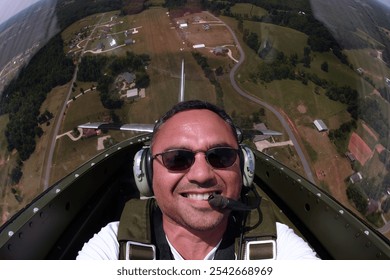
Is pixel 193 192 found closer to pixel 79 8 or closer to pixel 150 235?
pixel 150 235

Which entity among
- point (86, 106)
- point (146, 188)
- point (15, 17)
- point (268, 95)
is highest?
point (15, 17)

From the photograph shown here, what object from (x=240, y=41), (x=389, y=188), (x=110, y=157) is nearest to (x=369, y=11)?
(x=240, y=41)

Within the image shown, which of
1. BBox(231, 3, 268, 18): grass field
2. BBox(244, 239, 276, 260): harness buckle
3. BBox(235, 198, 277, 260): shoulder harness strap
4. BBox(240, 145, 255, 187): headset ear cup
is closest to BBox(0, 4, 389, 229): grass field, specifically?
BBox(231, 3, 268, 18): grass field

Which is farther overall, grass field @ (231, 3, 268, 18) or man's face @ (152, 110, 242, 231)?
grass field @ (231, 3, 268, 18)

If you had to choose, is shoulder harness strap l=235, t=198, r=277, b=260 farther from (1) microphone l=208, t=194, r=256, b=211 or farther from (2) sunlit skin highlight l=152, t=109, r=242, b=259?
(1) microphone l=208, t=194, r=256, b=211

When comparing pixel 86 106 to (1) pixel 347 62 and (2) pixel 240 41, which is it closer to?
(2) pixel 240 41

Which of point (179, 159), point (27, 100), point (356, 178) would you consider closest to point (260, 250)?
point (179, 159)

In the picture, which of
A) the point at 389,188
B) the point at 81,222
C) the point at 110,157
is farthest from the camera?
the point at 389,188
